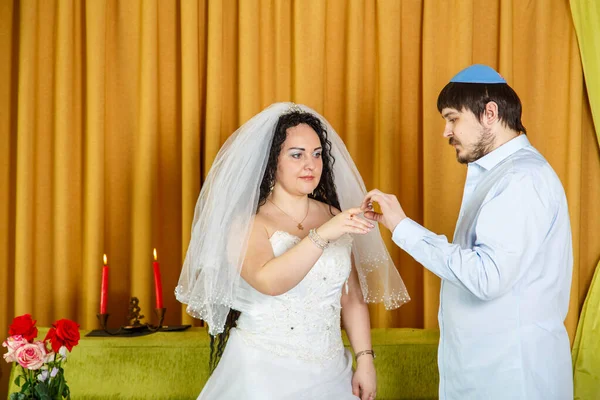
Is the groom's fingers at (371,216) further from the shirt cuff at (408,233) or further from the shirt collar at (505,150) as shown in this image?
the shirt collar at (505,150)

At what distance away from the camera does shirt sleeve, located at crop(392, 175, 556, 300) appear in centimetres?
191

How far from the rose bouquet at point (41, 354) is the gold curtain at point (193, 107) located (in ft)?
2.58

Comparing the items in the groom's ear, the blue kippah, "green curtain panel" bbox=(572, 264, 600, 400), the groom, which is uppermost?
the blue kippah

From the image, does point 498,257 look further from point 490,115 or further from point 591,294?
point 591,294

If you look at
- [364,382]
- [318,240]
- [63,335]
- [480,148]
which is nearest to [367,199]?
[318,240]

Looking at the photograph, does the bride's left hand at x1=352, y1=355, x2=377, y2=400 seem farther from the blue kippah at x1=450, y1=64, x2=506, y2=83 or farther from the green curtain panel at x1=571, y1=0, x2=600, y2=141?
the green curtain panel at x1=571, y1=0, x2=600, y2=141

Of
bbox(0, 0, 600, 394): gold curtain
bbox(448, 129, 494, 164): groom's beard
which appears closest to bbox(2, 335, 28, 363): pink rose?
bbox(0, 0, 600, 394): gold curtain

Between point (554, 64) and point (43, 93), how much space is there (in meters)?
2.48

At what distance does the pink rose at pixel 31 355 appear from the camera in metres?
2.33

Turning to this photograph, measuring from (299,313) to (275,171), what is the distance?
51 centimetres

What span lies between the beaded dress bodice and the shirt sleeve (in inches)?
19.8

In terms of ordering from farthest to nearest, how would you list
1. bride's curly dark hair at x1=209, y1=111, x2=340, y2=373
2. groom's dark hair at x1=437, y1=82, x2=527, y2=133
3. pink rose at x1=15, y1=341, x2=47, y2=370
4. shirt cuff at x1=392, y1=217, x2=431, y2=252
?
bride's curly dark hair at x1=209, y1=111, x2=340, y2=373
pink rose at x1=15, y1=341, x2=47, y2=370
groom's dark hair at x1=437, y1=82, x2=527, y2=133
shirt cuff at x1=392, y1=217, x2=431, y2=252

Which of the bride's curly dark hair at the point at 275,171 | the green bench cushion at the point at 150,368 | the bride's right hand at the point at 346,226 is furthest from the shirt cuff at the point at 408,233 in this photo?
the green bench cushion at the point at 150,368

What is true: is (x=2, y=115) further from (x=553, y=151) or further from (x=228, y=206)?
(x=553, y=151)
